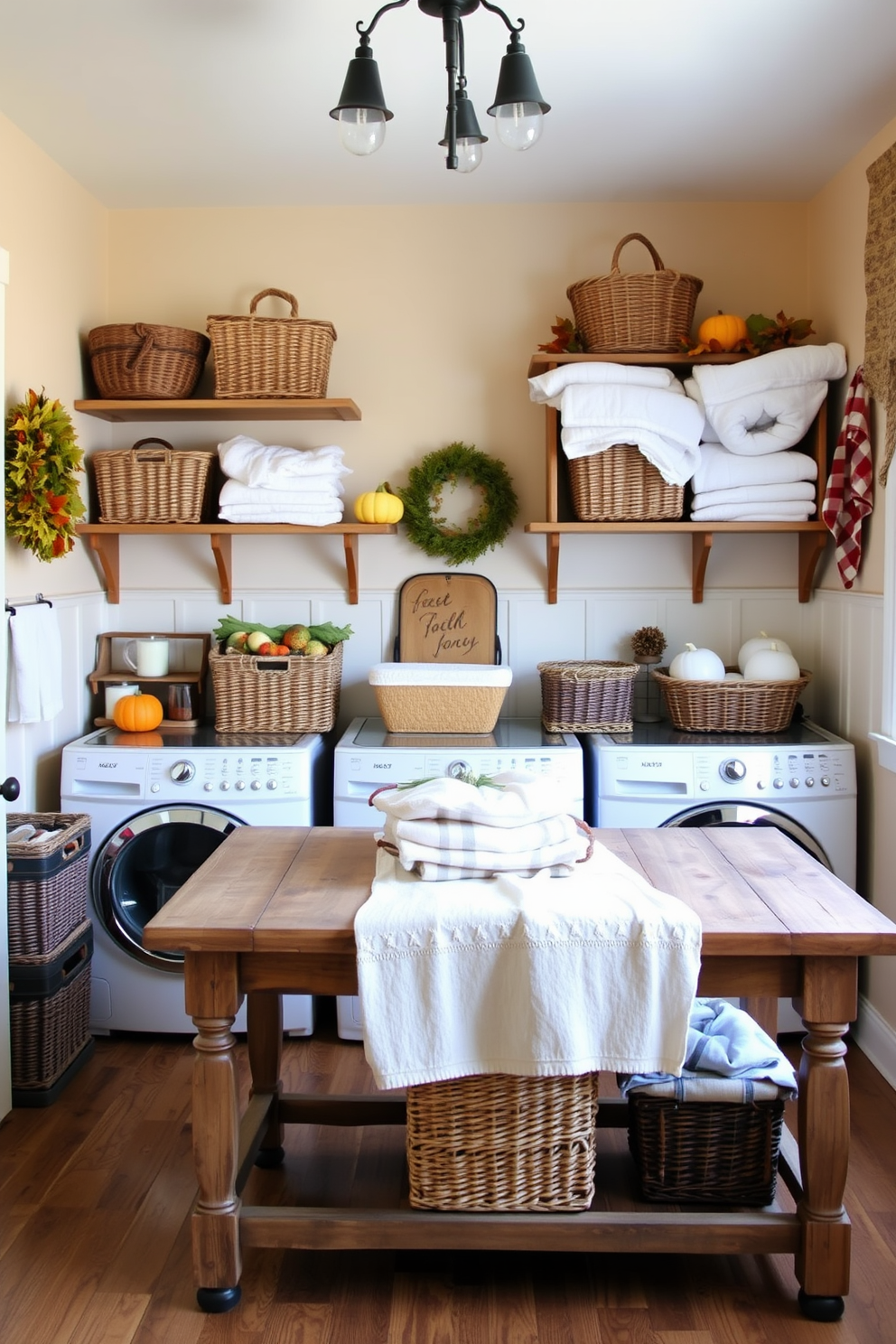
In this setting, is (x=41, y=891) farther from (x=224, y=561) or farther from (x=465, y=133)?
(x=465, y=133)

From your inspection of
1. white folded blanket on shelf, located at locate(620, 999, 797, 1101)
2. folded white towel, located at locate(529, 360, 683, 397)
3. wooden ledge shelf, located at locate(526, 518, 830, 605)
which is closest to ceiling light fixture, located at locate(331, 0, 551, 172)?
folded white towel, located at locate(529, 360, 683, 397)

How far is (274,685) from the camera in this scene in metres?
3.42

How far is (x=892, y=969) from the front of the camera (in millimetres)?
3055

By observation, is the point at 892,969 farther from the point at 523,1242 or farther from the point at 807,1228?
the point at 523,1242

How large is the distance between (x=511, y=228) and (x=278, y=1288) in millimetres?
3096

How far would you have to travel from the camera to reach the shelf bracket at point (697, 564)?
145 inches

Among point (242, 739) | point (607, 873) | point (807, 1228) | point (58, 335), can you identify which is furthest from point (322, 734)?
point (807, 1228)

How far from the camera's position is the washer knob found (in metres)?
3.20

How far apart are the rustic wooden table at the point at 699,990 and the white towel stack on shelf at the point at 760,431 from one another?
5.19 feet

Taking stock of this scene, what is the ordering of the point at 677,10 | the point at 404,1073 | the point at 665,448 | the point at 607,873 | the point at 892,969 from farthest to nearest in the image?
the point at 665,448 < the point at 892,969 < the point at 677,10 < the point at 607,873 < the point at 404,1073

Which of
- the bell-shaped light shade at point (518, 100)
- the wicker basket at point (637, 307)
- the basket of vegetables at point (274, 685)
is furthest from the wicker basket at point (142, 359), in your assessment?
the bell-shaped light shade at point (518, 100)

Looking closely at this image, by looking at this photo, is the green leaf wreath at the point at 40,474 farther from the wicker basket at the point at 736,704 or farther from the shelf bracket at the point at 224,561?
the wicker basket at the point at 736,704

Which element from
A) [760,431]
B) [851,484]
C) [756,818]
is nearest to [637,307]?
[760,431]

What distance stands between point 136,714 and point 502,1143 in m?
1.95
